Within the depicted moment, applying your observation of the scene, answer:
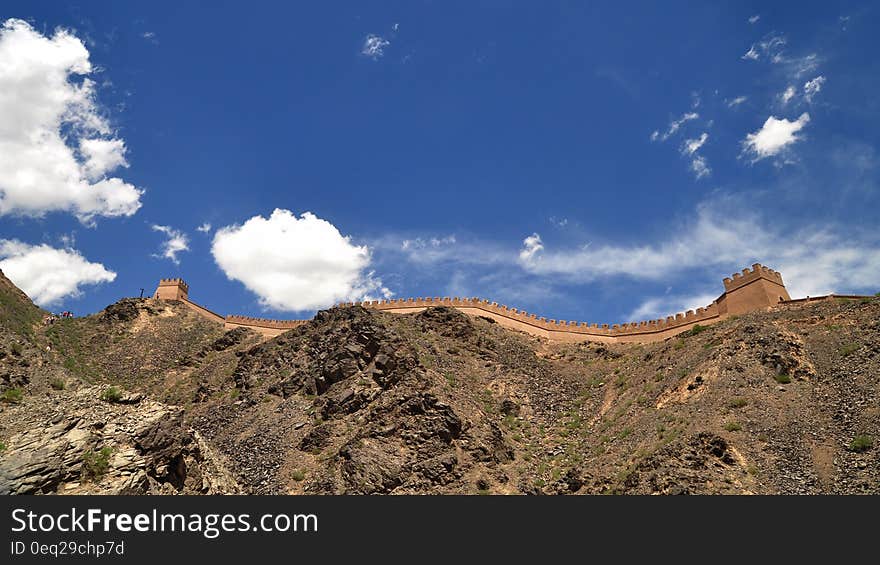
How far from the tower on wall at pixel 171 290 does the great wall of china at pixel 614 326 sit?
4.02m

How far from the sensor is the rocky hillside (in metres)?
19.1

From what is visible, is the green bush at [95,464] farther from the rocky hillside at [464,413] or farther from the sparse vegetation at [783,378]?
the sparse vegetation at [783,378]

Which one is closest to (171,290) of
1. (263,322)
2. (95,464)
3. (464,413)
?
(263,322)

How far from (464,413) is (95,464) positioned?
1891cm

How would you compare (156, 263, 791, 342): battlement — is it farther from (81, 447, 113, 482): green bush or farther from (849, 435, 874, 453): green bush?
(81, 447, 113, 482): green bush

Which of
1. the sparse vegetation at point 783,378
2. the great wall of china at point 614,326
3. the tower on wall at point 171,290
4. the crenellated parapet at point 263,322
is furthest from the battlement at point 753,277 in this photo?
the tower on wall at point 171,290

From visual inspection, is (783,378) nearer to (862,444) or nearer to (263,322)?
(862,444)

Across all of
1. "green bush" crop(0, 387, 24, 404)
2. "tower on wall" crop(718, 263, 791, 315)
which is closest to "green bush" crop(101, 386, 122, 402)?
"green bush" crop(0, 387, 24, 404)

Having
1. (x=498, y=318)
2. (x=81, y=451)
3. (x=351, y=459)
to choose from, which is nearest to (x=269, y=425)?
(x=351, y=459)

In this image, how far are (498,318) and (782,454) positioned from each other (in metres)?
27.7

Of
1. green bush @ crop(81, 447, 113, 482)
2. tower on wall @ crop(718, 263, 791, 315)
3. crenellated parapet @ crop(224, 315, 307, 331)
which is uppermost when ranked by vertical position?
crenellated parapet @ crop(224, 315, 307, 331)

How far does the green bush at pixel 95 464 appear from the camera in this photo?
16.5 metres

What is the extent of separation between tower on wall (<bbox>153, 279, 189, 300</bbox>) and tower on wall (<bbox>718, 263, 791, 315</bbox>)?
5009cm

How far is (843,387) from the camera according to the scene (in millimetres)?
25969
